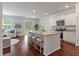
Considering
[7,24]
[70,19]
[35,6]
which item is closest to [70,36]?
[70,19]

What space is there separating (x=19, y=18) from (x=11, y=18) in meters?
0.97

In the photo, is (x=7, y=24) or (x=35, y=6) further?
(x=7, y=24)

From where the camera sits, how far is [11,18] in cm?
1008

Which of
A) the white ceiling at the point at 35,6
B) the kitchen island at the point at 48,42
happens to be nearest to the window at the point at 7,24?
the white ceiling at the point at 35,6

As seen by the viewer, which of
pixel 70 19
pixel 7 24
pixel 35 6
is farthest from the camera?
pixel 7 24

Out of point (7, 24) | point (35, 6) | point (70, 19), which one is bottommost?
point (7, 24)

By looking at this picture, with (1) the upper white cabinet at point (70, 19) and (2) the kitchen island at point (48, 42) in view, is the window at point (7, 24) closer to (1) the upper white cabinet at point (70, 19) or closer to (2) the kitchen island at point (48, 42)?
(1) the upper white cabinet at point (70, 19)

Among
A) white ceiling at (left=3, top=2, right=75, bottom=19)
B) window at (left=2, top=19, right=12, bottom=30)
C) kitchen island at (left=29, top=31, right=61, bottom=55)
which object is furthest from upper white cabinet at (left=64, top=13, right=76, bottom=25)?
window at (left=2, top=19, right=12, bottom=30)

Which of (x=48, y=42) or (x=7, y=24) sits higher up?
(x=7, y=24)

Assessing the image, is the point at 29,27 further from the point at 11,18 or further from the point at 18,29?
the point at 11,18

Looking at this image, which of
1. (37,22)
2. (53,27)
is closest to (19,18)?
(37,22)

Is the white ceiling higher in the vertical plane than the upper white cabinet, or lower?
higher

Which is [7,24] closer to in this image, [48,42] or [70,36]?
[70,36]

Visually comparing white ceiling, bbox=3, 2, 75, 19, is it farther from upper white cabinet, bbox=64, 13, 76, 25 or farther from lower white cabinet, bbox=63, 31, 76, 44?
lower white cabinet, bbox=63, 31, 76, 44
